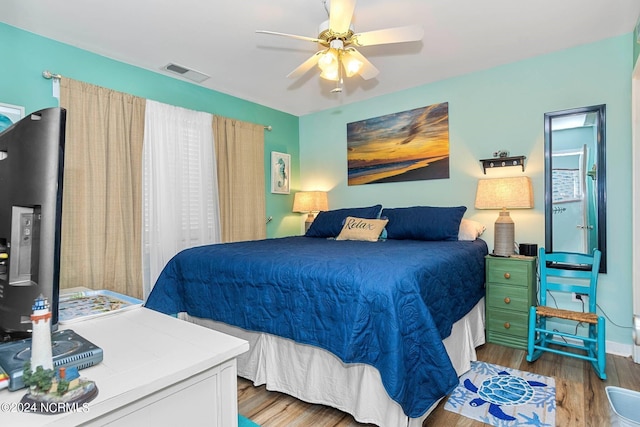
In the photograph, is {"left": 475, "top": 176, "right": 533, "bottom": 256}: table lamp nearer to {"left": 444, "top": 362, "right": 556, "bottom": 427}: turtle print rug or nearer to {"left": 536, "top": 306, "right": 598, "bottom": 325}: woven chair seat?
{"left": 536, "top": 306, "right": 598, "bottom": 325}: woven chair seat

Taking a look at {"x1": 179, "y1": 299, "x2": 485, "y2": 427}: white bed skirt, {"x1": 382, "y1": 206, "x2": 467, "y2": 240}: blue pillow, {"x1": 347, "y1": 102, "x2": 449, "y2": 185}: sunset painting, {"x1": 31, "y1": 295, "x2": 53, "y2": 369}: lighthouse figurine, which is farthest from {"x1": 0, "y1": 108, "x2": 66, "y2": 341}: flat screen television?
{"x1": 347, "y1": 102, "x2": 449, "y2": 185}: sunset painting

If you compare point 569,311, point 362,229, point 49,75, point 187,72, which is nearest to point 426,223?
point 362,229

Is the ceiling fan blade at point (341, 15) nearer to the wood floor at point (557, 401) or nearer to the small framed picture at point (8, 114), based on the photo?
the wood floor at point (557, 401)

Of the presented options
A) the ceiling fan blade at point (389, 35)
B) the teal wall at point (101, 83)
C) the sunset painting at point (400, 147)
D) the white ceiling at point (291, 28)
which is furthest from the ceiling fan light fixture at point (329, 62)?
the teal wall at point (101, 83)

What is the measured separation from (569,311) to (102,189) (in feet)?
11.9

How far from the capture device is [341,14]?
1.85 m

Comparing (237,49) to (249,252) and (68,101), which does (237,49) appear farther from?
(249,252)

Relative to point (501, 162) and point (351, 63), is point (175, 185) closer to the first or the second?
point (351, 63)

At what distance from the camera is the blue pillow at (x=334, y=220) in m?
3.51

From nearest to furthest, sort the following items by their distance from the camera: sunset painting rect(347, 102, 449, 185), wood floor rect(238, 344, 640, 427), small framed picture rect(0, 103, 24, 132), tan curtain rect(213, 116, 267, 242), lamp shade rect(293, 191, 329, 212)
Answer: wood floor rect(238, 344, 640, 427), small framed picture rect(0, 103, 24, 132), sunset painting rect(347, 102, 449, 185), tan curtain rect(213, 116, 267, 242), lamp shade rect(293, 191, 329, 212)

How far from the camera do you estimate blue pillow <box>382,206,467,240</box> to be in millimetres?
2938

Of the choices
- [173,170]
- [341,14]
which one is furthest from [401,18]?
[173,170]

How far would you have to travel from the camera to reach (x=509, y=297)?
2.65 metres

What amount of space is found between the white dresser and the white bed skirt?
1.01 m
